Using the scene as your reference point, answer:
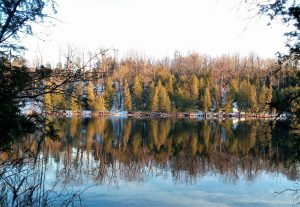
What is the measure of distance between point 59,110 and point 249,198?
8.52m

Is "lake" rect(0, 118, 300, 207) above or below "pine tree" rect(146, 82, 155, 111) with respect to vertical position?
below

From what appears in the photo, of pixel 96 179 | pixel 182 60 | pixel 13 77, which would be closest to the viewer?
pixel 13 77

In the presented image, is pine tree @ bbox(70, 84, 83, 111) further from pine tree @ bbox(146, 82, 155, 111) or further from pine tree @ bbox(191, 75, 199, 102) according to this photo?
pine tree @ bbox(191, 75, 199, 102)

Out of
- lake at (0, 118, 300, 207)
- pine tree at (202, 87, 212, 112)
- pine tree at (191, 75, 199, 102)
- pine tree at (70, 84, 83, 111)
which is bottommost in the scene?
lake at (0, 118, 300, 207)

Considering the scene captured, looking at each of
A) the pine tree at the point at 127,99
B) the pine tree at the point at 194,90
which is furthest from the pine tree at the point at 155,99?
the pine tree at the point at 194,90

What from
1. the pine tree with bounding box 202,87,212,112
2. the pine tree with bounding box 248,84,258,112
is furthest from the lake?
the pine tree with bounding box 202,87,212,112

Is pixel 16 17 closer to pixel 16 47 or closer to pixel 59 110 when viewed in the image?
pixel 16 47

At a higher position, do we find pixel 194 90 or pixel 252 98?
pixel 194 90

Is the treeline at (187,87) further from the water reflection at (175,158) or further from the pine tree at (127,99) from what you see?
the water reflection at (175,158)

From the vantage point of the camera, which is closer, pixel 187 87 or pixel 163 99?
pixel 163 99

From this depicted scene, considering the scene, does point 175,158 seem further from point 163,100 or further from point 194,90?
point 194,90

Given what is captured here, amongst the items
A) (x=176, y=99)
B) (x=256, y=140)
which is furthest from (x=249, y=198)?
(x=176, y=99)

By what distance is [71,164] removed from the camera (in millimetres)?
16453

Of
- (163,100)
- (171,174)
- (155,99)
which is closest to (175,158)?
(171,174)
